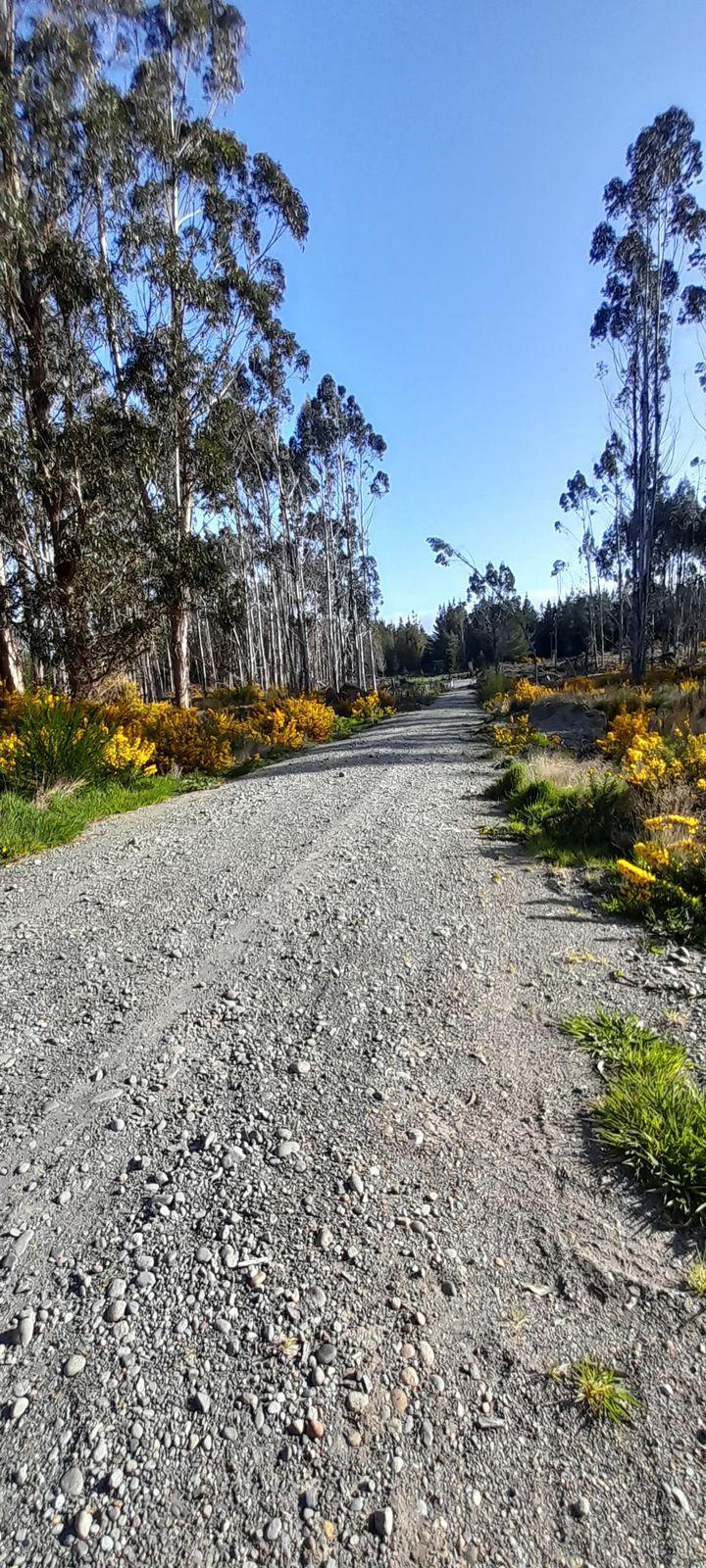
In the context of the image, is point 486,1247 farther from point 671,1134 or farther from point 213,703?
point 213,703

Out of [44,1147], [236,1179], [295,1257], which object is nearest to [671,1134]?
[295,1257]

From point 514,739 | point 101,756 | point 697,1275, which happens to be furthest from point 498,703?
point 697,1275

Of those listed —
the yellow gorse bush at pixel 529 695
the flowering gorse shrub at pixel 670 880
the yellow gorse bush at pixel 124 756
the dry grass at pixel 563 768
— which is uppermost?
the yellow gorse bush at pixel 529 695

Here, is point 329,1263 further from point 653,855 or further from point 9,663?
point 9,663

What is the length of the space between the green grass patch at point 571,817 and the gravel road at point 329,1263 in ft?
4.98

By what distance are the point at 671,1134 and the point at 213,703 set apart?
17972 millimetres

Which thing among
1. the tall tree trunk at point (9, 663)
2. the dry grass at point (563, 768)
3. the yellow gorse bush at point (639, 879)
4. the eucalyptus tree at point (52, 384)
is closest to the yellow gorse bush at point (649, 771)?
the dry grass at point (563, 768)

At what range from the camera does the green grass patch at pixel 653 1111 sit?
6.23 feet

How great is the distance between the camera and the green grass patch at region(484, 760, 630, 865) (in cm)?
509

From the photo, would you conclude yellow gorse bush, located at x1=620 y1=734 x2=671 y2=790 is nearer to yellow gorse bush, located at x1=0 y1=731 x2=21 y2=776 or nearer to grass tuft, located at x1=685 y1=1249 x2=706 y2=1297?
grass tuft, located at x1=685 y1=1249 x2=706 y2=1297

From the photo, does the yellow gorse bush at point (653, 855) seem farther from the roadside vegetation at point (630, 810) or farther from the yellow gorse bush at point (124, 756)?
the yellow gorse bush at point (124, 756)

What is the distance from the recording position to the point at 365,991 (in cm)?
305

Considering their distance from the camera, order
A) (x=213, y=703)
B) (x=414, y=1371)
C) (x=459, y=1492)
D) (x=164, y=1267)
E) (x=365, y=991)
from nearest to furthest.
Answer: (x=459, y=1492), (x=414, y=1371), (x=164, y=1267), (x=365, y=991), (x=213, y=703)

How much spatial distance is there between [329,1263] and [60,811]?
5.50m
